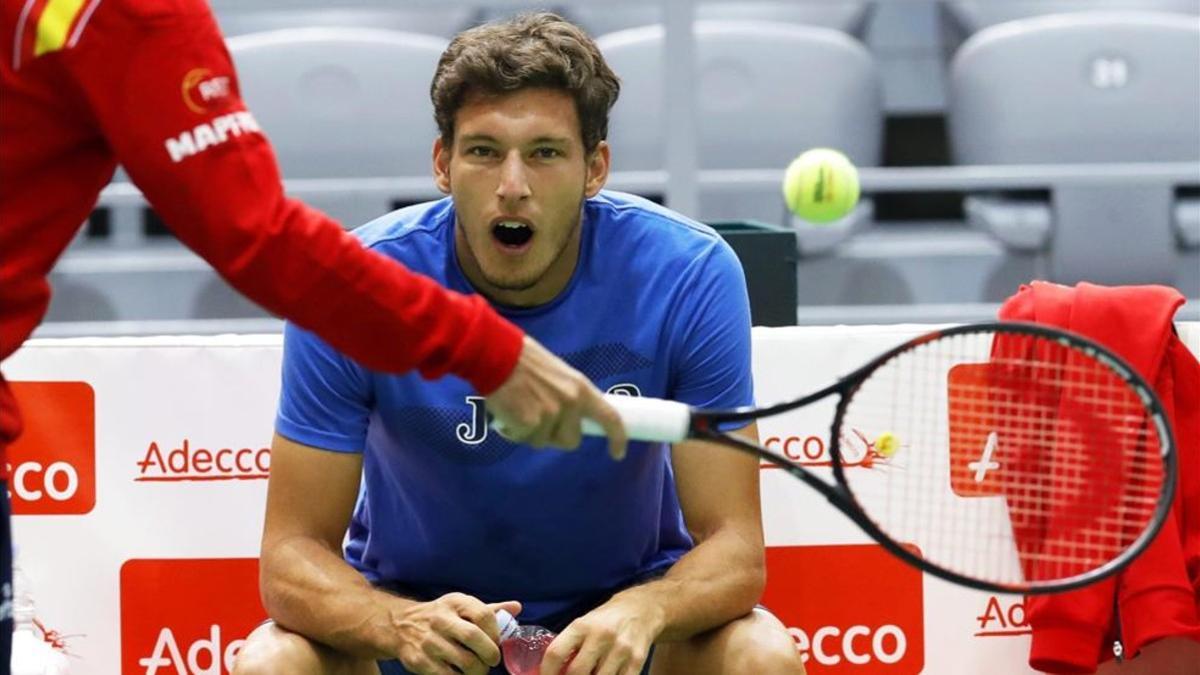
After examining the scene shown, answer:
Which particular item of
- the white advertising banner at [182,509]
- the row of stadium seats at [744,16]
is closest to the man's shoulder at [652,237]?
the white advertising banner at [182,509]

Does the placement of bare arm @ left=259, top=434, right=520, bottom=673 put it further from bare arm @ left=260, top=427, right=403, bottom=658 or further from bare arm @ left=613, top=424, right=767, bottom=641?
bare arm @ left=613, top=424, right=767, bottom=641

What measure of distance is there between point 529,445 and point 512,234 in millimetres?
289

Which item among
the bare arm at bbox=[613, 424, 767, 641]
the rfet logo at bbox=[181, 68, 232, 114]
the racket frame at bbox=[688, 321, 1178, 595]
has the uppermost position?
the rfet logo at bbox=[181, 68, 232, 114]

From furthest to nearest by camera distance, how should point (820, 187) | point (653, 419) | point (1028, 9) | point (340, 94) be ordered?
point (1028, 9), point (340, 94), point (820, 187), point (653, 419)

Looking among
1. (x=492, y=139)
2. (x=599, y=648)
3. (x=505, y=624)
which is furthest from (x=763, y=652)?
(x=492, y=139)

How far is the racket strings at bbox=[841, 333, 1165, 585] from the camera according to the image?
2.60 m

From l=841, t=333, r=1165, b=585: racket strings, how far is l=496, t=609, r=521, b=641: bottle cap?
1.74 feet

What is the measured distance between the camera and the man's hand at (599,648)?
7.71ft

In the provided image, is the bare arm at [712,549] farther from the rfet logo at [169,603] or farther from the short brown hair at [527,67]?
the rfet logo at [169,603]

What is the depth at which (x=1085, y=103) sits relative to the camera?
5.13m

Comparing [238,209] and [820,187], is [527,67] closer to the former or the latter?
[238,209]

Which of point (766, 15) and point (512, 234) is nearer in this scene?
point (512, 234)

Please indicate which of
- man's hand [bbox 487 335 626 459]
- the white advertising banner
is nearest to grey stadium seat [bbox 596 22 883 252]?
the white advertising banner

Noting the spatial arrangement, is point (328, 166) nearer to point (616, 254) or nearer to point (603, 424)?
point (616, 254)
